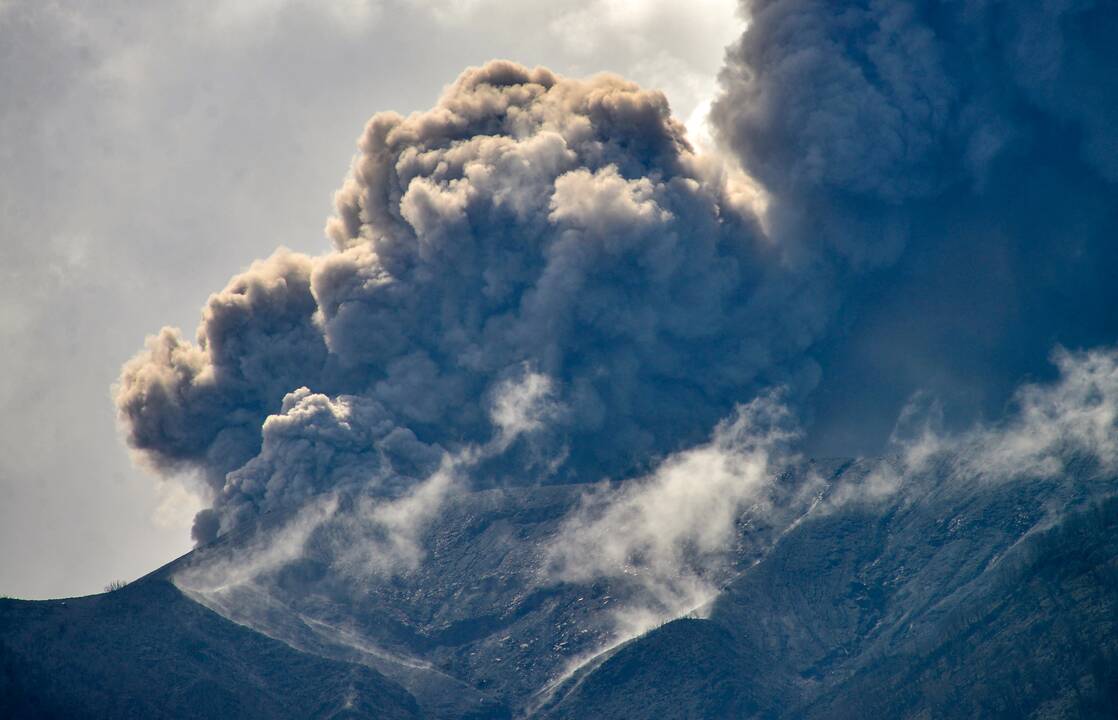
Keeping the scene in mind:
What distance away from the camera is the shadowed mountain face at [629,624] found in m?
119

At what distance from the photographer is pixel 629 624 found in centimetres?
13150

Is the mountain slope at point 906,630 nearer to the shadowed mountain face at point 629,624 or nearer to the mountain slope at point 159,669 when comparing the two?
the shadowed mountain face at point 629,624

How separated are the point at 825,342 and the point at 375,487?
30.0 metres

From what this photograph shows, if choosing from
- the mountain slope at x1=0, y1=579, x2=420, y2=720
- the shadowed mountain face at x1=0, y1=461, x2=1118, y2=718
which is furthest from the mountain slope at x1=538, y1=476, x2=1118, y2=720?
the mountain slope at x1=0, y1=579, x2=420, y2=720

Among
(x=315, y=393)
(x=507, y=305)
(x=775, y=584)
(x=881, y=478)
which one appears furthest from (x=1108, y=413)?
(x=315, y=393)

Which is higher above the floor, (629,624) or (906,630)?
(629,624)

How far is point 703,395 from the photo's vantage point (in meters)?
142

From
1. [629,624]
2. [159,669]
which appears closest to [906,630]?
[629,624]

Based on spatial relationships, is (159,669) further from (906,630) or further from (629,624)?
(906,630)

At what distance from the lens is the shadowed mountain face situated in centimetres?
11900

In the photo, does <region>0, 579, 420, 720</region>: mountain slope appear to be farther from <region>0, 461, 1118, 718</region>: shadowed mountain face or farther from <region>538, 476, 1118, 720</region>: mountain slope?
<region>538, 476, 1118, 720</region>: mountain slope

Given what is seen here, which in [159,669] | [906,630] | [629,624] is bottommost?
[906,630]

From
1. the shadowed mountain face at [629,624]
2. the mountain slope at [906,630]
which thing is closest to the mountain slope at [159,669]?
the shadowed mountain face at [629,624]

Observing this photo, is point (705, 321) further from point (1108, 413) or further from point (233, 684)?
point (233, 684)
